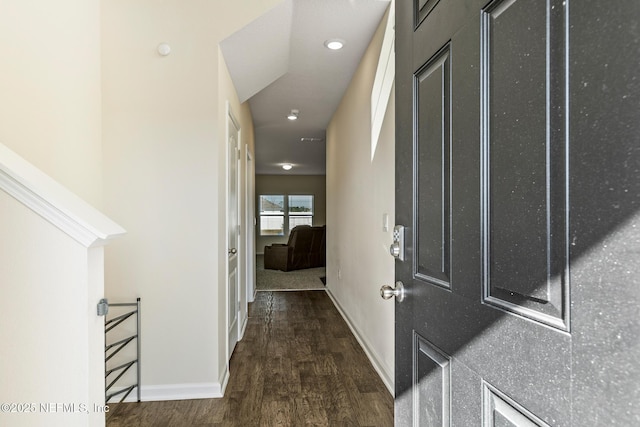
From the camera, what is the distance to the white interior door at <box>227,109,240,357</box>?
312 cm

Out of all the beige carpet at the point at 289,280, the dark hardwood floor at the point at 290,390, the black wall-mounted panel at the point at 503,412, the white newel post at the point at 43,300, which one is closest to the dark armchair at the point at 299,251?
the beige carpet at the point at 289,280

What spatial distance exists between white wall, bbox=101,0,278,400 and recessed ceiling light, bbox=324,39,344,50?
73 cm

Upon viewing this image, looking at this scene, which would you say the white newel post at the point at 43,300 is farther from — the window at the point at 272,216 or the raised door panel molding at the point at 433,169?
the window at the point at 272,216

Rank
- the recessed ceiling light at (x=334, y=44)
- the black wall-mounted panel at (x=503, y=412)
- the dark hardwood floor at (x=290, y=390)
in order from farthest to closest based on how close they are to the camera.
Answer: the recessed ceiling light at (x=334, y=44) < the dark hardwood floor at (x=290, y=390) < the black wall-mounted panel at (x=503, y=412)

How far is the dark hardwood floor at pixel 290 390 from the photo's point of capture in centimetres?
225

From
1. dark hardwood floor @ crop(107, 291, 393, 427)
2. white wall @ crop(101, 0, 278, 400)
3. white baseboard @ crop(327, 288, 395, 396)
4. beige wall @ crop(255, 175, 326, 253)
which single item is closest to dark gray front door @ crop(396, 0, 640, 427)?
dark hardwood floor @ crop(107, 291, 393, 427)

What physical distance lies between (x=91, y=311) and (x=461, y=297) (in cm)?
91

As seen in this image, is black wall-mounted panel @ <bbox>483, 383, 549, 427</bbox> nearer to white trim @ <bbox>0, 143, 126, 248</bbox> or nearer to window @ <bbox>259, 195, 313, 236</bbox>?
white trim @ <bbox>0, 143, 126, 248</bbox>

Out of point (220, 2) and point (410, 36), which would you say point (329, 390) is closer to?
point (410, 36)

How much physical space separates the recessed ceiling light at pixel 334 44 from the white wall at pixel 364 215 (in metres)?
0.23

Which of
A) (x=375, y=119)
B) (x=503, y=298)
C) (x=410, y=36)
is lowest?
(x=503, y=298)

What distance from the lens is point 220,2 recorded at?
8.13 ft

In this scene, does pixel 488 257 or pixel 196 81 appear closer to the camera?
pixel 488 257

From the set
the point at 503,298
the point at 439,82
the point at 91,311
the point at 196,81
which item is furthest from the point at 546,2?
the point at 196,81
